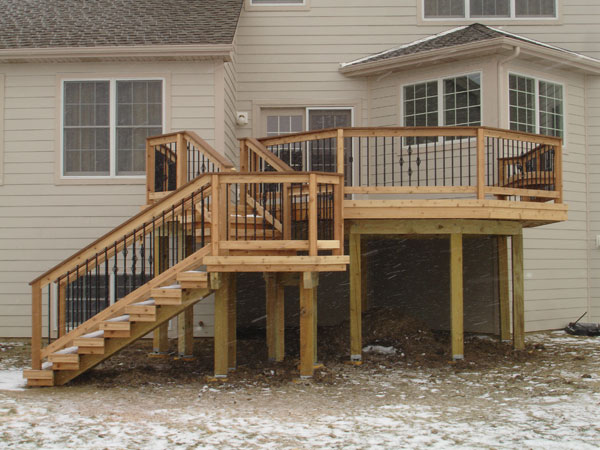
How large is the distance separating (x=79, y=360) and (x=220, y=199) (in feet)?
8.06

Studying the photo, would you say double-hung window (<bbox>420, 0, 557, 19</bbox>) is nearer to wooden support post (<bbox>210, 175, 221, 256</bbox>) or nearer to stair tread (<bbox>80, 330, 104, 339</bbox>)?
wooden support post (<bbox>210, 175, 221, 256</bbox>)

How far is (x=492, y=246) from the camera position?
12.5 metres

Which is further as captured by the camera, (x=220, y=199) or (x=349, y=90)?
(x=349, y=90)

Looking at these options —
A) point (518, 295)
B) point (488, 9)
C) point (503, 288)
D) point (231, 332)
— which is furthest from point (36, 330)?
point (488, 9)

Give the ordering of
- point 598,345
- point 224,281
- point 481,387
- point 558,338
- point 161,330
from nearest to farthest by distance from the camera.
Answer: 1. point 481,387
2. point 224,281
3. point 161,330
4. point 598,345
5. point 558,338

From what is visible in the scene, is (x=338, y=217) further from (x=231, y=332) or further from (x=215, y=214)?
(x=231, y=332)

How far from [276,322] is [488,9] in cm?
746

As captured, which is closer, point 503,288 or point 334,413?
point 334,413

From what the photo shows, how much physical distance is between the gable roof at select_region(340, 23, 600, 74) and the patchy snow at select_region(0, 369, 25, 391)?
24.6 feet

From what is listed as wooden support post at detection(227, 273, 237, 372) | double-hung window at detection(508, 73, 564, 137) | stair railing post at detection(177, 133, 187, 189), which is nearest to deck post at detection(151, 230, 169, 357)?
stair railing post at detection(177, 133, 187, 189)

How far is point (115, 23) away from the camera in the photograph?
40.5 feet

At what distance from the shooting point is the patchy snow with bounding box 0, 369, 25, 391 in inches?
318

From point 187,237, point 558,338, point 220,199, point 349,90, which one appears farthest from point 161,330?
point 558,338

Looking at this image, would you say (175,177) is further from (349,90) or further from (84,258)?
(349,90)
